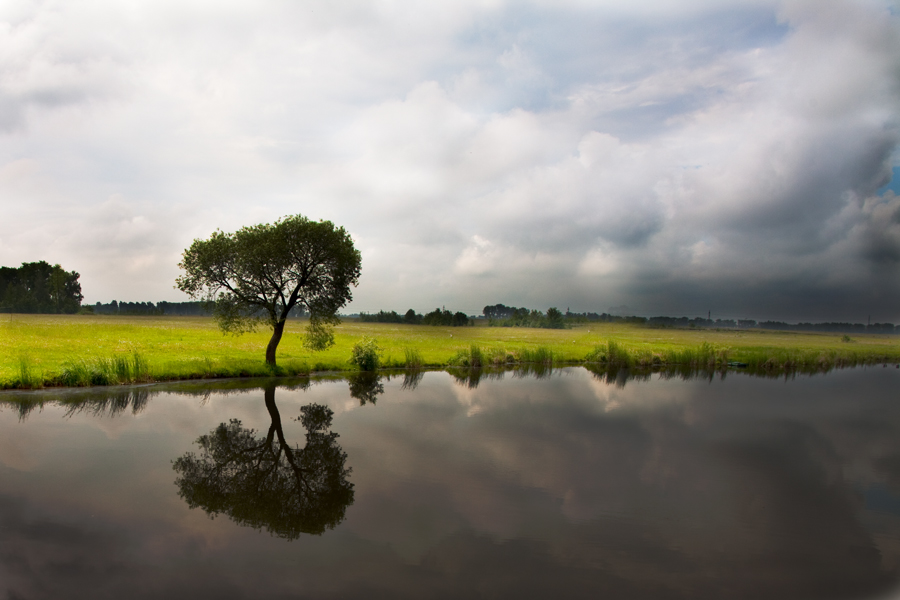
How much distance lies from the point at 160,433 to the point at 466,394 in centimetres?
1502

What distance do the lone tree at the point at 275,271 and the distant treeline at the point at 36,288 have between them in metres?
102

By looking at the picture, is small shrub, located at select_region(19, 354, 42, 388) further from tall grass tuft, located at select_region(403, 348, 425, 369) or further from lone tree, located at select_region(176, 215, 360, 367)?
tall grass tuft, located at select_region(403, 348, 425, 369)

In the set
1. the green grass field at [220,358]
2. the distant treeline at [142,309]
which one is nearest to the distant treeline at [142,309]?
the distant treeline at [142,309]

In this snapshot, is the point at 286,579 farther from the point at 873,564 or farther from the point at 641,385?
the point at 641,385

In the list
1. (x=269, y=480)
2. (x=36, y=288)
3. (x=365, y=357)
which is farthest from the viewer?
(x=36, y=288)

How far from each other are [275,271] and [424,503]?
778 inches

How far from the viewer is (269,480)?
Result: 11.3 metres

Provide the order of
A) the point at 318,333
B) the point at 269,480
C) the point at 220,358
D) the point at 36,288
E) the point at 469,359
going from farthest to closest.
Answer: the point at 36,288 → the point at 469,359 → the point at 220,358 → the point at 318,333 → the point at 269,480

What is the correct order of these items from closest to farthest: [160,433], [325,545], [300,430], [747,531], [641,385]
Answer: [325,545], [747,531], [160,433], [300,430], [641,385]

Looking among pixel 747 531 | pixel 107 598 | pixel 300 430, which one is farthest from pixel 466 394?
pixel 107 598

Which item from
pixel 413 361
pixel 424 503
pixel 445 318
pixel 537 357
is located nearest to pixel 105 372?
pixel 413 361

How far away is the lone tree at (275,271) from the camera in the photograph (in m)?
25.2

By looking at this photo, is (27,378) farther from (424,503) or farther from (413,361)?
(413,361)

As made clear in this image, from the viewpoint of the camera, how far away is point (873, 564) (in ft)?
28.4
